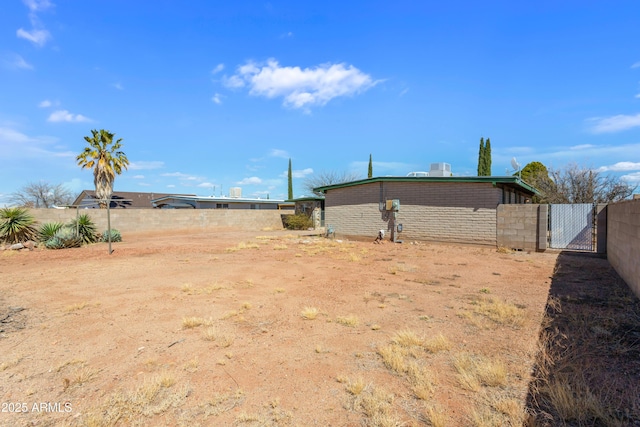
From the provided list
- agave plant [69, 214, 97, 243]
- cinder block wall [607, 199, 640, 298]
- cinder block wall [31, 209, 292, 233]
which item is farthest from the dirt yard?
cinder block wall [31, 209, 292, 233]

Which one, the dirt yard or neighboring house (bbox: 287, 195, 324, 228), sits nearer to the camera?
the dirt yard

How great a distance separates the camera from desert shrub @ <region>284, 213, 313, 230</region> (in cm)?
2895

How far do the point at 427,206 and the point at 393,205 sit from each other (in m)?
1.68

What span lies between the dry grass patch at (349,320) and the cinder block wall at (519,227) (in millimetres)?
10974

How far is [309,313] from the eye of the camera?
5.52m

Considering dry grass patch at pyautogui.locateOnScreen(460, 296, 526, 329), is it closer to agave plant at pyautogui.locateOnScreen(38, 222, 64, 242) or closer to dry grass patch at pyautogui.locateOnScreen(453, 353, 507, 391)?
dry grass patch at pyautogui.locateOnScreen(453, 353, 507, 391)

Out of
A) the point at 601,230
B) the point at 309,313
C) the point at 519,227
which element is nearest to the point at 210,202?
the point at 519,227

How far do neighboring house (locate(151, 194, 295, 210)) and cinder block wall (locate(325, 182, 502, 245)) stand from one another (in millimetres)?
18355

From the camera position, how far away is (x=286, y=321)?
531 cm

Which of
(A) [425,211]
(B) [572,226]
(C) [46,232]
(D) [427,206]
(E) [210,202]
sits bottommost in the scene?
(C) [46,232]

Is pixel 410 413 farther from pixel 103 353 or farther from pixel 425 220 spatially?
pixel 425 220

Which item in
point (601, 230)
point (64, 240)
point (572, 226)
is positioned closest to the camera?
→ point (601, 230)

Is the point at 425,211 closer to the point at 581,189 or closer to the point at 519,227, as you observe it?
the point at 519,227

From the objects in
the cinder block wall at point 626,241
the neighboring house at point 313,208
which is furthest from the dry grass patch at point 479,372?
the neighboring house at point 313,208
